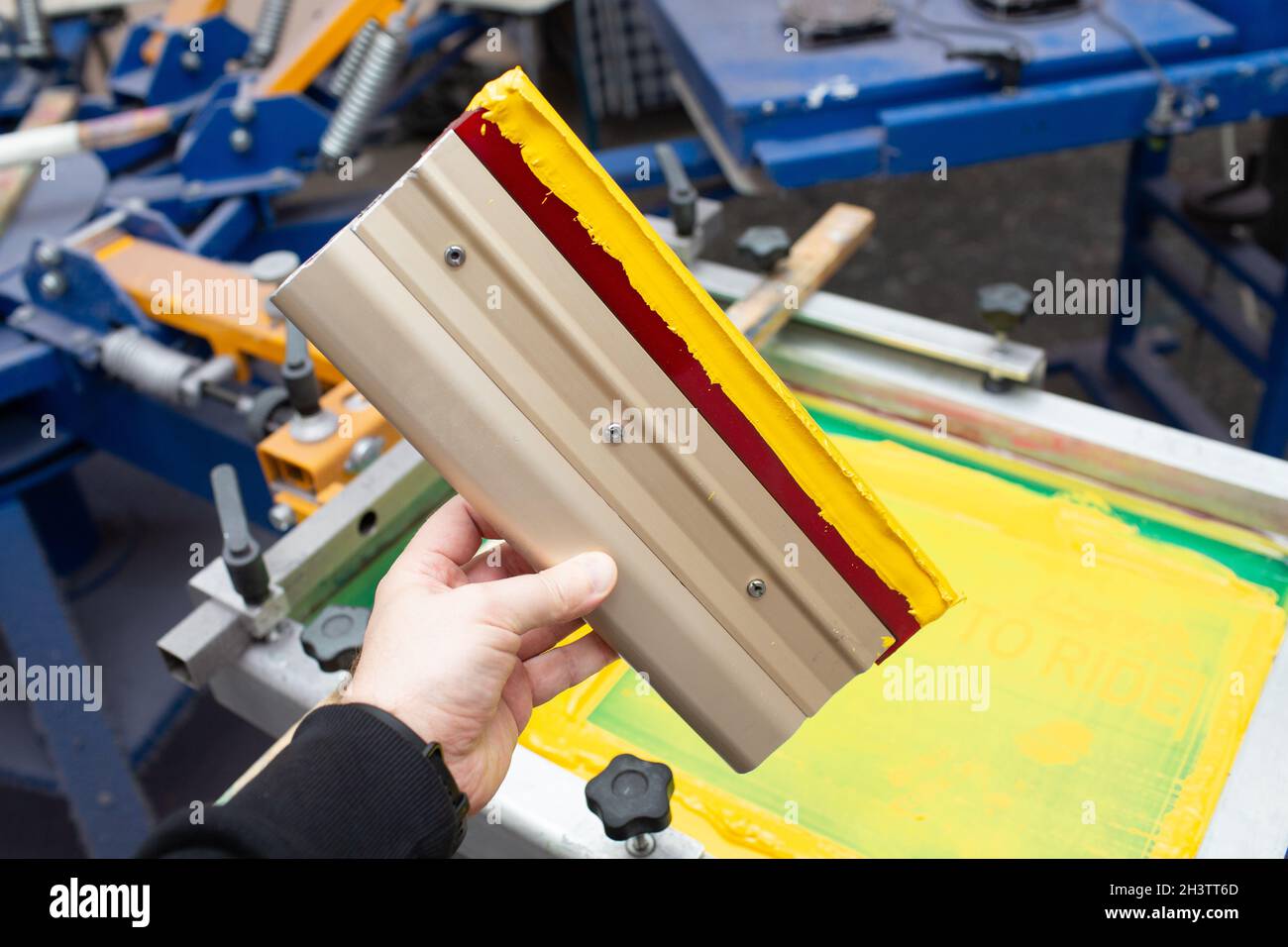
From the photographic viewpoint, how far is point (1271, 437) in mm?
1981

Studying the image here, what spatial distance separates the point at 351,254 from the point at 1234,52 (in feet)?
5.40

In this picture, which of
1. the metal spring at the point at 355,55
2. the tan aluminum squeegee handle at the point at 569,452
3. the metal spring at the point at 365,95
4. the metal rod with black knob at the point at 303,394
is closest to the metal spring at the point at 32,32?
the metal spring at the point at 355,55

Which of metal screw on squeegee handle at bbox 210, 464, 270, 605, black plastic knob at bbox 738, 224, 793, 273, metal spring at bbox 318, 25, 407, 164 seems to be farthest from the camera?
metal spring at bbox 318, 25, 407, 164

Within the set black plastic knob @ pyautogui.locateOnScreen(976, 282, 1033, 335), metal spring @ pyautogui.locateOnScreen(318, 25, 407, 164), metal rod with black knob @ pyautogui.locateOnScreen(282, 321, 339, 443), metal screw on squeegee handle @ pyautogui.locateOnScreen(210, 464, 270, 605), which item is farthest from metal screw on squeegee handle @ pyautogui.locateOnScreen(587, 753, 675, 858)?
metal spring @ pyautogui.locateOnScreen(318, 25, 407, 164)

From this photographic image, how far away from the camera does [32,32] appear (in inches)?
92.7

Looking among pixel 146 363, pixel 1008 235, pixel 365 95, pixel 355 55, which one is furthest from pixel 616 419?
pixel 1008 235

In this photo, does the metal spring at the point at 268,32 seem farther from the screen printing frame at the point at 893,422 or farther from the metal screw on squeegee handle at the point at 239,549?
the metal screw on squeegee handle at the point at 239,549

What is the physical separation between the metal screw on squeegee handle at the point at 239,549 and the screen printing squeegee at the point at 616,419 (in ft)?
1.04

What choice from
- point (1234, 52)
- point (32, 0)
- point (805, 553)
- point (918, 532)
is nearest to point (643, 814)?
point (805, 553)

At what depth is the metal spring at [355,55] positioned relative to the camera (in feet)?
6.39

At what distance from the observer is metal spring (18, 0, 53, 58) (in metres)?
2.33

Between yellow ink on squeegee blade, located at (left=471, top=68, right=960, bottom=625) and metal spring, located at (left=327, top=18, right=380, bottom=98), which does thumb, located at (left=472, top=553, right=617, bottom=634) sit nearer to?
yellow ink on squeegee blade, located at (left=471, top=68, right=960, bottom=625)

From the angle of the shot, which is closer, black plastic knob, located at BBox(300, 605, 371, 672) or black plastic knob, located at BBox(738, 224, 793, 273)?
black plastic knob, located at BBox(300, 605, 371, 672)

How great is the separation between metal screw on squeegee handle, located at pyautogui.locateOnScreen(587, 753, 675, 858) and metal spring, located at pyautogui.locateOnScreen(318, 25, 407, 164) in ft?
4.55
